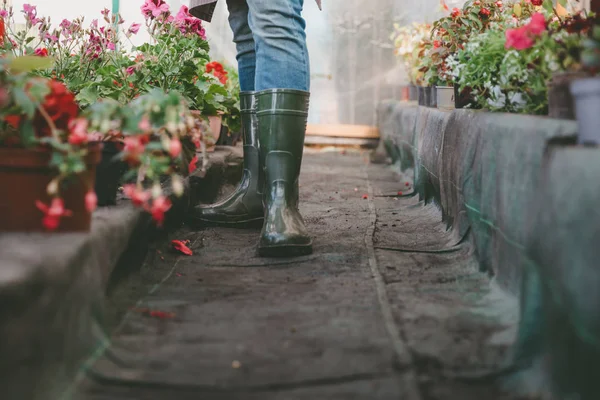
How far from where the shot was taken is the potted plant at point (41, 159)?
Answer: 4.09 feet

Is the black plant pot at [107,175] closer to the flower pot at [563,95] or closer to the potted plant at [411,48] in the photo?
the flower pot at [563,95]

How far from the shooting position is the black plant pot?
167 centimetres

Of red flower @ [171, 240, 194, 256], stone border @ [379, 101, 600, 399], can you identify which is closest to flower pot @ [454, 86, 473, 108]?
stone border @ [379, 101, 600, 399]

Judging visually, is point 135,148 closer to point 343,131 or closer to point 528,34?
point 528,34

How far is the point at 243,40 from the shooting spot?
8.09 ft

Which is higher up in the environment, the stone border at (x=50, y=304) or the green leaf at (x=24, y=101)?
the green leaf at (x=24, y=101)

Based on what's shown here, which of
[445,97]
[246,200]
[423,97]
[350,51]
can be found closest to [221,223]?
[246,200]

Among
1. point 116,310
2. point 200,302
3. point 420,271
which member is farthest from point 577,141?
point 116,310

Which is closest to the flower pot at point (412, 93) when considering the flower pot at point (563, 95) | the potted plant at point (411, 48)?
the potted plant at point (411, 48)

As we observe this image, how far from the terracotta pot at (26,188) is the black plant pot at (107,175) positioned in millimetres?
355

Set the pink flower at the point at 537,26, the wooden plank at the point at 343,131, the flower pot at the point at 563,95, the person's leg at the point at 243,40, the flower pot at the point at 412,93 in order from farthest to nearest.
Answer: the wooden plank at the point at 343,131 < the flower pot at the point at 412,93 < the person's leg at the point at 243,40 < the pink flower at the point at 537,26 < the flower pot at the point at 563,95

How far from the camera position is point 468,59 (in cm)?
222

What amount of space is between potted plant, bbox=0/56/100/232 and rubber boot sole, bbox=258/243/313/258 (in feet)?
2.42

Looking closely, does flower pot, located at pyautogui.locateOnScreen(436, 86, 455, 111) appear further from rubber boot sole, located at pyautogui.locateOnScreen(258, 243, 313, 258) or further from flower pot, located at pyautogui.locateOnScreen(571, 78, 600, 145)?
flower pot, located at pyautogui.locateOnScreen(571, 78, 600, 145)
